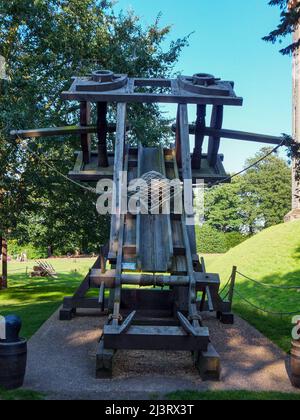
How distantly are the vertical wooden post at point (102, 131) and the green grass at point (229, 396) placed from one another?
225 inches

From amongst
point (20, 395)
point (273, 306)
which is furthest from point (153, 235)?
point (273, 306)

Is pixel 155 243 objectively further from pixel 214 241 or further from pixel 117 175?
pixel 214 241

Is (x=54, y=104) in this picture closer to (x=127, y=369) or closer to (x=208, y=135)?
(x=208, y=135)

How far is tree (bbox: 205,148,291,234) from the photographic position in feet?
208

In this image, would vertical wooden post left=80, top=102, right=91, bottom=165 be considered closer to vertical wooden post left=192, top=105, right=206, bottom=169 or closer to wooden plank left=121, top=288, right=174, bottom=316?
vertical wooden post left=192, top=105, right=206, bottom=169

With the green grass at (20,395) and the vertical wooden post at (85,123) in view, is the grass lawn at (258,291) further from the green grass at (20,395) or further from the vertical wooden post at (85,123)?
the vertical wooden post at (85,123)

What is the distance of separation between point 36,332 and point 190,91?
5866 millimetres

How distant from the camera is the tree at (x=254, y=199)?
63.5 m

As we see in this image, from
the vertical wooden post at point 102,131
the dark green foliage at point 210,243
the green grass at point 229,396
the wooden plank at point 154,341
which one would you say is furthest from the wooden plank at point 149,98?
the dark green foliage at point 210,243

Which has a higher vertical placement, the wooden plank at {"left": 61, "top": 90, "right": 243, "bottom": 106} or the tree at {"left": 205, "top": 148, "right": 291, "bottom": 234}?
the tree at {"left": 205, "top": 148, "right": 291, "bottom": 234}

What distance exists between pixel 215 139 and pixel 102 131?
8.21ft

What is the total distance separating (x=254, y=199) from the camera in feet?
216

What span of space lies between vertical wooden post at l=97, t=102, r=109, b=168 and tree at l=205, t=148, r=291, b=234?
5519 cm

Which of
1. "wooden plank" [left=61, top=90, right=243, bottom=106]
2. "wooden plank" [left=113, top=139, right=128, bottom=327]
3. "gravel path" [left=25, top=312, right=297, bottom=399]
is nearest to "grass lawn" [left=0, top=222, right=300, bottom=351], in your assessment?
"gravel path" [left=25, top=312, right=297, bottom=399]
